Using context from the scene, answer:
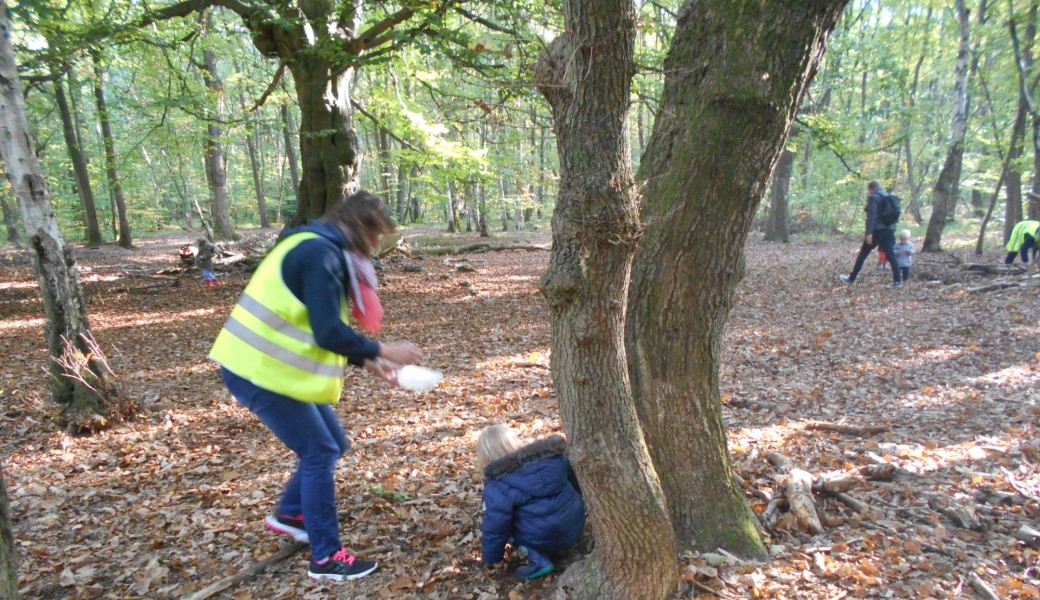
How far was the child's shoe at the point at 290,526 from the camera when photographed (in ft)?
10.5

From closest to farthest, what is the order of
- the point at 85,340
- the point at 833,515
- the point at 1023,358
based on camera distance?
the point at 833,515 → the point at 85,340 → the point at 1023,358

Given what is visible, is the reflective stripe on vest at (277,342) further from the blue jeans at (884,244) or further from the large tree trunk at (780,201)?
the large tree trunk at (780,201)

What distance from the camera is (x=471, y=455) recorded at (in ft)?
14.8

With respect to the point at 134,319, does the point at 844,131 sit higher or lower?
higher

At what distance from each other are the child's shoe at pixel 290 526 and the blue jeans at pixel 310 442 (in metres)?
0.33

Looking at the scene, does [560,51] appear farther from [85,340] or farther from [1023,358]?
[1023,358]

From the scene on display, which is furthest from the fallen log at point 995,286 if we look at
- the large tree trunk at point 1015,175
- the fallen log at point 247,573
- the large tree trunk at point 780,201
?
the fallen log at point 247,573

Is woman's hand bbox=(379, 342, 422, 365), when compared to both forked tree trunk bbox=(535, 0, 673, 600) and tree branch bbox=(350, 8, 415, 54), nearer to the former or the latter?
forked tree trunk bbox=(535, 0, 673, 600)

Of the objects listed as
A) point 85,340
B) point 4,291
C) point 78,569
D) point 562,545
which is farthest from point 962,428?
point 4,291

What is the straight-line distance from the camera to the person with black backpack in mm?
9750

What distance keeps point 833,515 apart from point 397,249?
1332 cm

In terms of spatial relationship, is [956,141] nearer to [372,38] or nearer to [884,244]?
[884,244]

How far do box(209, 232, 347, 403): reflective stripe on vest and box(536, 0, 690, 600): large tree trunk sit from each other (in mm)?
1143

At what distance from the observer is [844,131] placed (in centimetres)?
720
